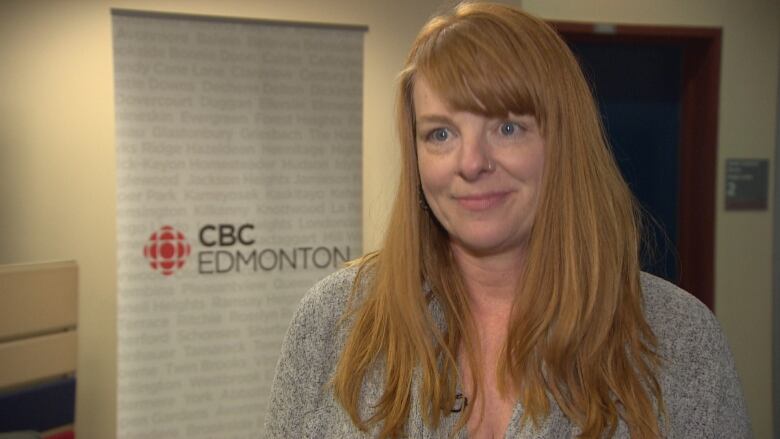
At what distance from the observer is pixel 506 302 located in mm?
1273

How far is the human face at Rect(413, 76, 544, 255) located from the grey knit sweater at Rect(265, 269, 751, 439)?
0.25 metres

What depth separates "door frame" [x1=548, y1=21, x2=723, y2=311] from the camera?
3680 mm

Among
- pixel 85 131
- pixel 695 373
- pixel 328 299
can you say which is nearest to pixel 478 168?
pixel 328 299

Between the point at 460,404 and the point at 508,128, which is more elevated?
the point at 508,128

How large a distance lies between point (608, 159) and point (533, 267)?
0.67 ft

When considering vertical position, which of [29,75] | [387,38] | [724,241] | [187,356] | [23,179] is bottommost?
[187,356]

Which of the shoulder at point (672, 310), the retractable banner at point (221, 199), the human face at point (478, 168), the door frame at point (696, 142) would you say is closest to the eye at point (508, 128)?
the human face at point (478, 168)

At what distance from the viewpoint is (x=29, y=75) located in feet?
8.95

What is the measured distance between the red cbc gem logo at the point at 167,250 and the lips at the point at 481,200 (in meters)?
1.86

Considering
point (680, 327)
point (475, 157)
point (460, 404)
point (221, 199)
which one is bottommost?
point (460, 404)

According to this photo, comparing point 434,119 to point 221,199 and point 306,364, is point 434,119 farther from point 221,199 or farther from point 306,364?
point 221,199

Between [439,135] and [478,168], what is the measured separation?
9 cm

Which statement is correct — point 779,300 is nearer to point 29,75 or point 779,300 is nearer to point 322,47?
point 322,47

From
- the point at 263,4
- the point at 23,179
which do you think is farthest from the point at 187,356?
the point at 263,4
